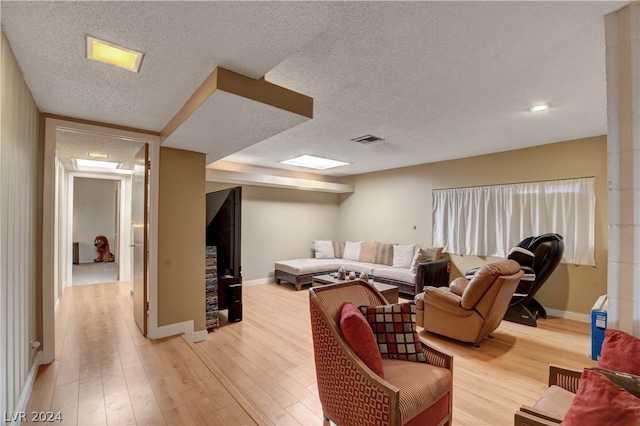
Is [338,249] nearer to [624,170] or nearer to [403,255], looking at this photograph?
[403,255]

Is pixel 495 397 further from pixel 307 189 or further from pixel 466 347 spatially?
pixel 307 189

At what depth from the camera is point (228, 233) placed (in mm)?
3693

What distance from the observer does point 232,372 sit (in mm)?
2586

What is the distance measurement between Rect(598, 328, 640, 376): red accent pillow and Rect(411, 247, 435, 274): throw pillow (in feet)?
12.0

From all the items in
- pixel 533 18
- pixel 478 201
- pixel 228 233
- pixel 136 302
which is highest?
pixel 533 18

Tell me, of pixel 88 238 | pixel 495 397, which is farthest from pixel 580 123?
pixel 88 238

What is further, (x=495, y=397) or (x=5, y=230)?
(x=495, y=397)

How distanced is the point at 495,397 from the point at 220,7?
3084mm

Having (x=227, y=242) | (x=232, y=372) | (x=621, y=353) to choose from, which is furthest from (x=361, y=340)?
(x=227, y=242)

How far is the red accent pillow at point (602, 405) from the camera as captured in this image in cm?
91

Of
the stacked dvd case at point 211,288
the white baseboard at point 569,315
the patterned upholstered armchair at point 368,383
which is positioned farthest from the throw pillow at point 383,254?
the patterned upholstered armchair at point 368,383

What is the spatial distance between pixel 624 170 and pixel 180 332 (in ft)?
12.5

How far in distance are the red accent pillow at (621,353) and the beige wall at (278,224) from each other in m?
5.40

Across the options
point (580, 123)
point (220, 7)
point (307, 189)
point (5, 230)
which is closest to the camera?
point (220, 7)
